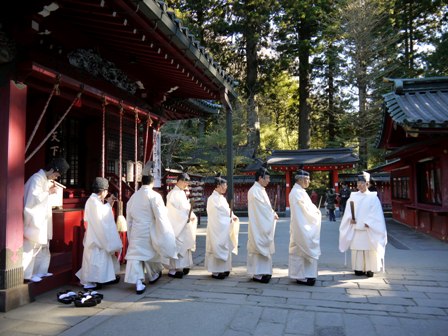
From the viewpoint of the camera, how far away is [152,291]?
5.11 meters

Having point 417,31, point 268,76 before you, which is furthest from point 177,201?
point 417,31

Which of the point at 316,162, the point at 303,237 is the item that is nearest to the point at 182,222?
the point at 303,237

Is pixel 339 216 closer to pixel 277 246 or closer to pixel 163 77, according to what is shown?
pixel 277 246

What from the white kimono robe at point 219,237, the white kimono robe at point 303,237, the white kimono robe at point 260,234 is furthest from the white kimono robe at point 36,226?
the white kimono robe at point 303,237

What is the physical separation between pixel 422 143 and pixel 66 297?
31.1 feet

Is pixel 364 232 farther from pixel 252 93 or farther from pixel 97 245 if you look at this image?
pixel 252 93

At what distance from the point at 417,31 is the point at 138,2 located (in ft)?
84.1

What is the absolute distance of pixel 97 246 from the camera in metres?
5.06

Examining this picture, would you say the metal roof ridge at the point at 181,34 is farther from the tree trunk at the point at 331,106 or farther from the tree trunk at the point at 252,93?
the tree trunk at the point at 331,106

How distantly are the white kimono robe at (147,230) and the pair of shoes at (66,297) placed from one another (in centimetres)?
77

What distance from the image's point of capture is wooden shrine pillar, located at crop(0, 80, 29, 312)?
13.8ft

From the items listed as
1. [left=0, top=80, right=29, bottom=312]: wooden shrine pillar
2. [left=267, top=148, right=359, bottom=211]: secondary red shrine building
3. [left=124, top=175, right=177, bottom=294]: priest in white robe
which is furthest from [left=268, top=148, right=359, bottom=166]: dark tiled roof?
[left=0, top=80, right=29, bottom=312]: wooden shrine pillar

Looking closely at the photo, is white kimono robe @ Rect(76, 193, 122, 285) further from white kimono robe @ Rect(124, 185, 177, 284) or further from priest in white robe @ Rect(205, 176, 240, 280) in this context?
priest in white robe @ Rect(205, 176, 240, 280)

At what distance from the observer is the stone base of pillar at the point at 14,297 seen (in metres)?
4.08
